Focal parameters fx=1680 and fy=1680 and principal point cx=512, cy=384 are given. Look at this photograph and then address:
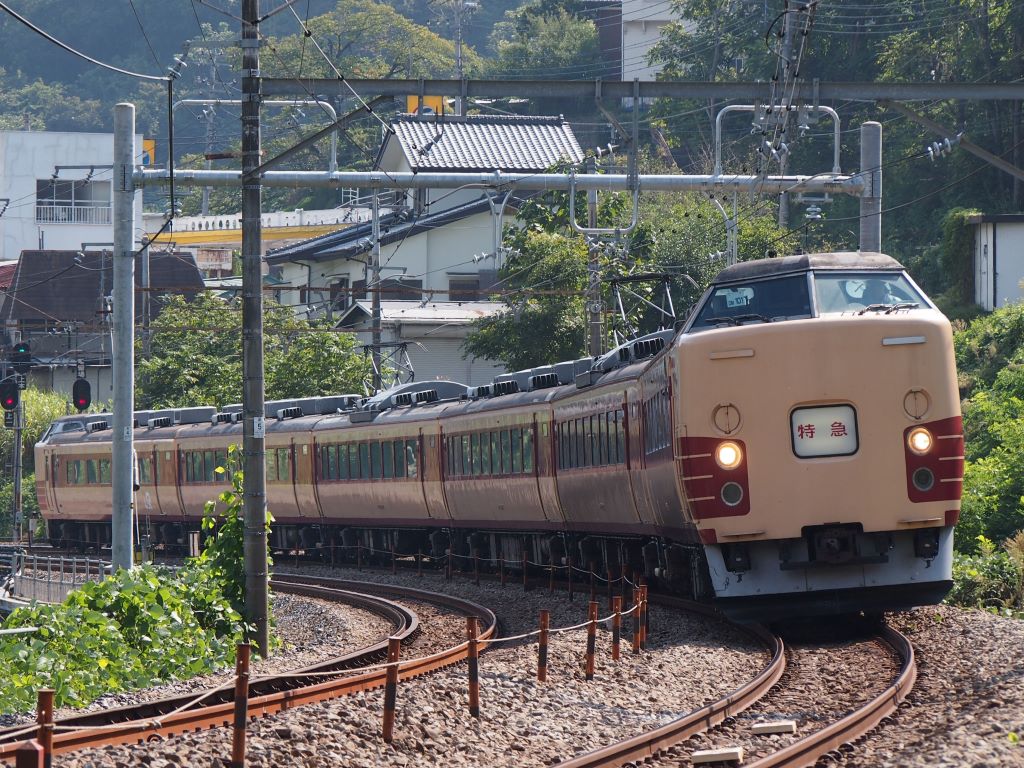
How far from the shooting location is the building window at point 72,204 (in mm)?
69250

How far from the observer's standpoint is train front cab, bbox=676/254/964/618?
13656 millimetres

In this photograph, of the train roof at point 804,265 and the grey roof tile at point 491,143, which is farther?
the grey roof tile at point 491,143

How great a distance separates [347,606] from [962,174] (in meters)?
28.7

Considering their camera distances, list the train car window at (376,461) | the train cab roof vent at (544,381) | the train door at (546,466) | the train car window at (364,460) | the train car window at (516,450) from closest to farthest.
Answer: the train door at (546,466), the train cab roof vent at (544,381), the train car window at (516,450), the train car window at (376,461), the train car window at (364,460)

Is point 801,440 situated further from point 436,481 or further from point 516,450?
point 436,481

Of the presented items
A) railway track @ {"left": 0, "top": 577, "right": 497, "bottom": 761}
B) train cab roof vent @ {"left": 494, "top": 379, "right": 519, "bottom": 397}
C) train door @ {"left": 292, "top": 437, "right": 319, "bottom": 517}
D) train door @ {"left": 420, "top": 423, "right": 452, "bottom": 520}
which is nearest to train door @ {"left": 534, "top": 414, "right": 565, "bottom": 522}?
train cab roof vent @ {"left": 494, "top": 379, "right": 519, "bottom": 397}

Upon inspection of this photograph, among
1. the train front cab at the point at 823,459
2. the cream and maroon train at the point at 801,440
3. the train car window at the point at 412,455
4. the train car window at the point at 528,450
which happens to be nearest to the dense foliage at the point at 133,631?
the cream and maroon train at the point at 801,440

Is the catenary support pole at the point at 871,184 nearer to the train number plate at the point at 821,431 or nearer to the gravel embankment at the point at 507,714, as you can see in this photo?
the train number plate at the point at 821,431

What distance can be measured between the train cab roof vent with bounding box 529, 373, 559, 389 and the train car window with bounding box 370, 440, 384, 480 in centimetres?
619

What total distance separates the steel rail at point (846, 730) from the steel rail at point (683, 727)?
0.76 m

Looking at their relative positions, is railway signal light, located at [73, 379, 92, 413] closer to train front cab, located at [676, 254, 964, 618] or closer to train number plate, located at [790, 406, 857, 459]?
train front cab, located at [676, 254, 964, 618]

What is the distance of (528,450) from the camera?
76.0ft

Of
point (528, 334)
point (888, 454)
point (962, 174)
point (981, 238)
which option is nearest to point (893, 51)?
point (962, 174)

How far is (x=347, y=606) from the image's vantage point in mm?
22656
